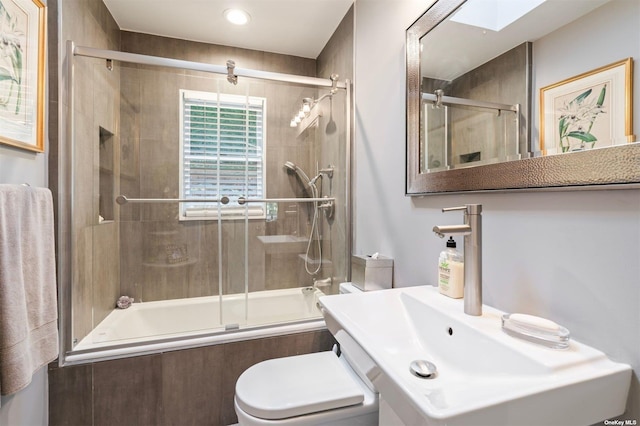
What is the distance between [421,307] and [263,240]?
1.53 meters

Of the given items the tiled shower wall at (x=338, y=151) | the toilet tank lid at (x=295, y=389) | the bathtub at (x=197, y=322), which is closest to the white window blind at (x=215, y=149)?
the tiled shower wall at (x=338, y=151)

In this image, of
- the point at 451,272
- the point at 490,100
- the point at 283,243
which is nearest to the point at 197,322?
the point at 283,243

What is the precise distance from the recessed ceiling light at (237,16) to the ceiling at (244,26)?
0.03 meters

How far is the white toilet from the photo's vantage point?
1.10 meters

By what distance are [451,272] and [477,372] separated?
36cm

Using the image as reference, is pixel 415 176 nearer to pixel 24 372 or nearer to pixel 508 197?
pixel 508 197

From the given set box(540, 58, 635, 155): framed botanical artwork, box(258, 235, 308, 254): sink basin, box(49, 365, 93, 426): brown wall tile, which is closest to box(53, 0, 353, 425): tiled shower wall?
box(49, 365, 93, 426): brown wall tile

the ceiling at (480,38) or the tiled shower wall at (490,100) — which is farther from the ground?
the ceiling at (480,38)

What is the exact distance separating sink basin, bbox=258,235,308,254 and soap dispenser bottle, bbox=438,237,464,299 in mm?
1425

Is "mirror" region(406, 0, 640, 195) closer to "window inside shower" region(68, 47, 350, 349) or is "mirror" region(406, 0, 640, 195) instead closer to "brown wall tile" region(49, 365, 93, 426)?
"window inside shower" region(68, 47, 350, 349)

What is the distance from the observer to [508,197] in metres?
0.92

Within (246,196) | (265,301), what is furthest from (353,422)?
(246,196)

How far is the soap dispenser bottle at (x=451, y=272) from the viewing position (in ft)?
3.38

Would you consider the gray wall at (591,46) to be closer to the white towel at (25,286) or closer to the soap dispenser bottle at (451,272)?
the soap dispenser bottle at (451,272)
